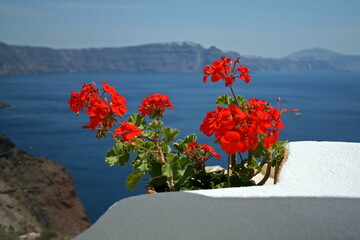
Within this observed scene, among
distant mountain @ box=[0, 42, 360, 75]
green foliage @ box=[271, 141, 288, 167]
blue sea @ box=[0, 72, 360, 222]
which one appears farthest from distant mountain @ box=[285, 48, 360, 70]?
green foliage @ box=[271, 141, 288, 167]

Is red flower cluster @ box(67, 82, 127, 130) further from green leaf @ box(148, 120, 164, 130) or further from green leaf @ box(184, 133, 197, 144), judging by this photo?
green leaf @ box(184, 133, 197, 144)

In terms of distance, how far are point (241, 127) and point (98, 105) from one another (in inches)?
21.1

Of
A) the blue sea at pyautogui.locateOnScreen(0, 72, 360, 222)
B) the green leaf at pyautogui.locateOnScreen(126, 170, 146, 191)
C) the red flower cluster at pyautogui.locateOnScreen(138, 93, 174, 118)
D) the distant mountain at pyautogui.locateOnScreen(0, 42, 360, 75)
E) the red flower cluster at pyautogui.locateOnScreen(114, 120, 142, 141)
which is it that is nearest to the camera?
the red flower cluster at pyautogui.locateOnScreen(114, 120, 142, 141)

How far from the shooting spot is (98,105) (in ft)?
→ 4.65

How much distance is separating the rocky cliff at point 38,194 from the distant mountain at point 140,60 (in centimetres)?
4826

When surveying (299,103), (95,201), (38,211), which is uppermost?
(299,103)

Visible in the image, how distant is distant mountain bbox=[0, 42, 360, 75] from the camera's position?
75812 millimetres

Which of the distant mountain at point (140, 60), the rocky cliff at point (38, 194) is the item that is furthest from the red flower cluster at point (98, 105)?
the distant mountain at point (140, 60)

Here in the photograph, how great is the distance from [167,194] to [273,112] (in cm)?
46

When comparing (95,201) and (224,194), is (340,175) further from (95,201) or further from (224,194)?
(95,201)

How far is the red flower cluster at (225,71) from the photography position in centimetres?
158

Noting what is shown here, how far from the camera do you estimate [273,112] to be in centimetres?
133

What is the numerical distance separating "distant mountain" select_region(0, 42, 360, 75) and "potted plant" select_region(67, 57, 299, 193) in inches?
2482

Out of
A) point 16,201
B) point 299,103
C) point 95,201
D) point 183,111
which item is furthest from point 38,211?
point 299,103
